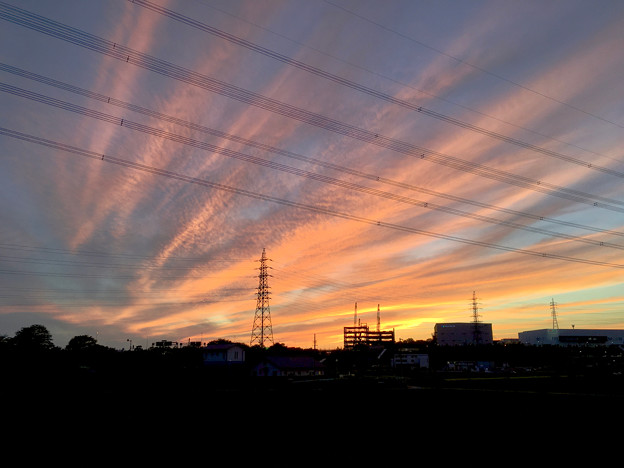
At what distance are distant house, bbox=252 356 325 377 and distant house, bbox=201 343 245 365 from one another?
8.48 metres

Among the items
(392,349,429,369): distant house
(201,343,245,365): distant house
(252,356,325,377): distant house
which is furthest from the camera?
(392,349,429,369): distant house

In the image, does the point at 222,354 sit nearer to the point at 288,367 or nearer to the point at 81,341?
the point at 288,367

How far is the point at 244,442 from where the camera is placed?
18188mm

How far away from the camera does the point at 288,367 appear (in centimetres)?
9625

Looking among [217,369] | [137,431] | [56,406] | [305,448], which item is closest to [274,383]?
[217,369]

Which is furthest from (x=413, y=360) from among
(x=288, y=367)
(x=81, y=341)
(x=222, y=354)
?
(x=81, y=341)

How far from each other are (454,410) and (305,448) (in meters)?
16.6

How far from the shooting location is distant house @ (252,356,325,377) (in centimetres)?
9175

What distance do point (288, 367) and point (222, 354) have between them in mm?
16532

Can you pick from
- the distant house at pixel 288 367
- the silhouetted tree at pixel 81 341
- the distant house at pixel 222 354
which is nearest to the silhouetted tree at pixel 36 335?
the silhouetted tree at pixel 81 341

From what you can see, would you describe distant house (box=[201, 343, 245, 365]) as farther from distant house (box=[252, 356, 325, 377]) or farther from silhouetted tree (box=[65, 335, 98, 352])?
silhouetted tree (box=[65, 335, 98, 352])

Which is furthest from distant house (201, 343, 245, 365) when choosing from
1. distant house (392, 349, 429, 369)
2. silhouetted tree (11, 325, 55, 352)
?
silhouetted tree (11, 325, 55, 352)

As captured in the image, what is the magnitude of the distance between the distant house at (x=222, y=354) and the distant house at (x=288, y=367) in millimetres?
8477

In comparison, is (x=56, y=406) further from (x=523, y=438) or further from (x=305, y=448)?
(x=523, y=438)
